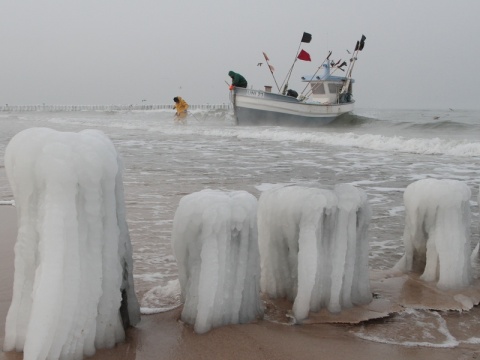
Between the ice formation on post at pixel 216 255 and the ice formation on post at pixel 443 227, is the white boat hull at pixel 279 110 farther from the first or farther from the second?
the ice formation on post at pixel 216 255

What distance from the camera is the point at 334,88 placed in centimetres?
2916

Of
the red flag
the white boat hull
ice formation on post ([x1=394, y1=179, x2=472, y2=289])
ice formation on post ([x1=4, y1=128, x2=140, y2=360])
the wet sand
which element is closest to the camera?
ice formation on post ([x1=4, y1=128, x2=140, y2=360])

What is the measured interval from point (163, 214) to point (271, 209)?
2586 mm

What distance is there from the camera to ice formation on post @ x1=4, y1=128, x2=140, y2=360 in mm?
1850

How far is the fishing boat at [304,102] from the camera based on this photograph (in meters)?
27.1

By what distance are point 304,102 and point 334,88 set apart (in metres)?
3.17

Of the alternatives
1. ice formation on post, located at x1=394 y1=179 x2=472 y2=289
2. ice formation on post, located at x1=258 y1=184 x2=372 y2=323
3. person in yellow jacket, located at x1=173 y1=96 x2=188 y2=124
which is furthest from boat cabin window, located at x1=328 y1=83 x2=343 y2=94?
ice formation on post, located at x1=258 y1=184 x2=372 y2=323

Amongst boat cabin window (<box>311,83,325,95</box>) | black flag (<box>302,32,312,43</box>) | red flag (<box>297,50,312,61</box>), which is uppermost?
black flag (<box>302,32,312,43</box>)

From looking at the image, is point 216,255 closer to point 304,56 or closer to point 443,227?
point 443,227

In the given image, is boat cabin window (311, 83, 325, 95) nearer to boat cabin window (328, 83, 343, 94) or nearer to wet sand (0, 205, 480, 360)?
boat cabin window (328, 83, 343, 94)

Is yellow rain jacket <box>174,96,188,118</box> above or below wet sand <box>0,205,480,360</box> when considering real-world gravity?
above

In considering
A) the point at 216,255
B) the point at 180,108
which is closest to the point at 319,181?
the point at 216,255

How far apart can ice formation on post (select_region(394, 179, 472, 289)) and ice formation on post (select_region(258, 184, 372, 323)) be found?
540 mm

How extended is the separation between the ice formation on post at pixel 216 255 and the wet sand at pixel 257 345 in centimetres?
8
